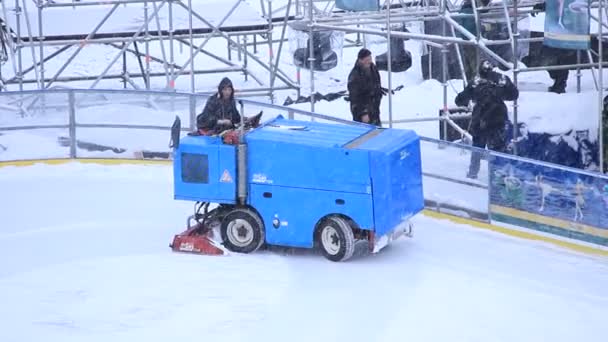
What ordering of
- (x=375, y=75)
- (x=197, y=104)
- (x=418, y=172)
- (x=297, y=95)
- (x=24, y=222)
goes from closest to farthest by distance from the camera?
(x=418, y=172)
(x=24, y=222)
(x=375, y=75)
(x=197, y=104)
(x=297, y=95)

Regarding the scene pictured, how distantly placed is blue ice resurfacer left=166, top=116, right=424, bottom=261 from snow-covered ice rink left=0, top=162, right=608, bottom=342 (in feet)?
0.75

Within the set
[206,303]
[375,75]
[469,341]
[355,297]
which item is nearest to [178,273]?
[206,303]

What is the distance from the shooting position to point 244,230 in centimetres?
1302

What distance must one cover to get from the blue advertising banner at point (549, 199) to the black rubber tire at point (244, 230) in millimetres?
2392

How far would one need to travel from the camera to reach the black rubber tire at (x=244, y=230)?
13.0 m

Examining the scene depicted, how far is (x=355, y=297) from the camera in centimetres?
1183

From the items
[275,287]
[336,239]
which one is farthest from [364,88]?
[275,287]

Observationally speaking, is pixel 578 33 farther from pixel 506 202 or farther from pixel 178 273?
pixel 178 273

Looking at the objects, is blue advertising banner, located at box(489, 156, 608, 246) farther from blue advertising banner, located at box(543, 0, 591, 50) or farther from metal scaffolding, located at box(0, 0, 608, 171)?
metal scaffolding, located at box(0, 0, 608, 171)

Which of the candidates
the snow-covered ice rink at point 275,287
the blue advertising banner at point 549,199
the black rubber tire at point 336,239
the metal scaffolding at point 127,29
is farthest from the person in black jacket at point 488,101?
the metal scaffolding at point 127,29

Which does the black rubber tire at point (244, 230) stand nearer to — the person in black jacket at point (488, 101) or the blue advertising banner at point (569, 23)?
the person in black jacket at point (488, 101)

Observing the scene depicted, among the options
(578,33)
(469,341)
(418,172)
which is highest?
(578,33)

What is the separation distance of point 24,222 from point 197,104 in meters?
2.98

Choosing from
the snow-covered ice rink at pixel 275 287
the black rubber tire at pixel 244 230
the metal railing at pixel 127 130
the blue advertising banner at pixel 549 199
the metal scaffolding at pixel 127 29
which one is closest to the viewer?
the snow-covered ice rink at pixel 275 287
